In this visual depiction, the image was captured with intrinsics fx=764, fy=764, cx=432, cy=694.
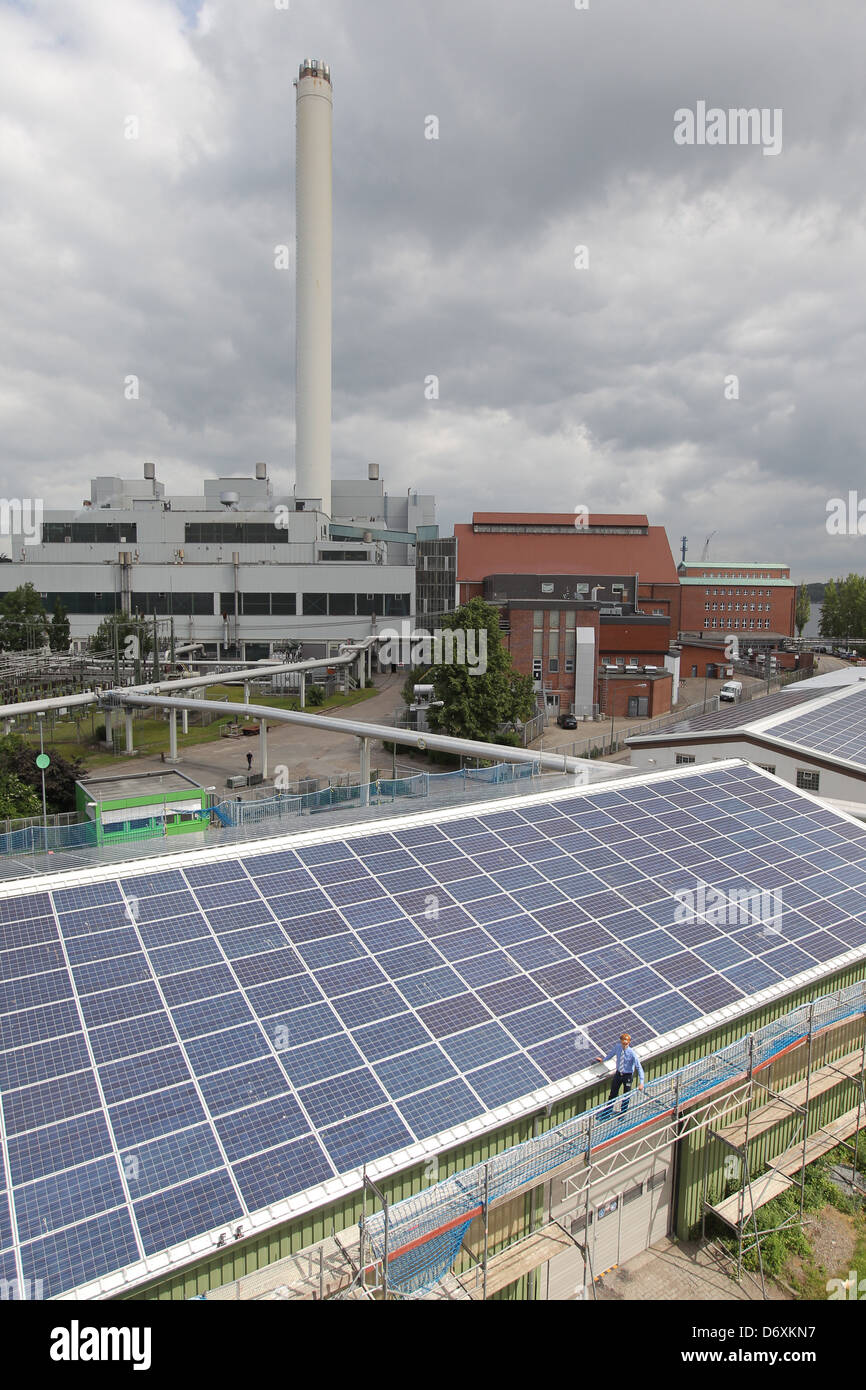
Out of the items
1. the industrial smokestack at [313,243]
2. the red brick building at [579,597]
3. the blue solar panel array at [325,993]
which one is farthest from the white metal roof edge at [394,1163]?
the industrial smokestack at [313,243]

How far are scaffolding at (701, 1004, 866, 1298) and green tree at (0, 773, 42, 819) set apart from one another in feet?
83.0

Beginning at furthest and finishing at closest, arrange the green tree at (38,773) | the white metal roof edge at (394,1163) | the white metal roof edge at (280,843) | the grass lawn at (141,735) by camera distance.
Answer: the grass lawn at (141,735), the green tree at (38,773), the white metal roof edge at (280,843), the white metal roof edge at (394,1163)

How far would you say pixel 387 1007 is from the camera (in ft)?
36.8

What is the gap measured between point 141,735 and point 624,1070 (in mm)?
52554

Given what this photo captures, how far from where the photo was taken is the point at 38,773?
32156 mm

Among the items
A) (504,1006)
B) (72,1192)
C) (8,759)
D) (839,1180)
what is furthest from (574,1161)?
(8,759)

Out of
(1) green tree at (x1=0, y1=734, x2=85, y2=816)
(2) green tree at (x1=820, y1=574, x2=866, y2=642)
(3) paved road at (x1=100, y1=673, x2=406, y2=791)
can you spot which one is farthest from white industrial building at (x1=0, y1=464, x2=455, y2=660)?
(2) green tree at (x1=820, y1=574, x2=866, y2=642)

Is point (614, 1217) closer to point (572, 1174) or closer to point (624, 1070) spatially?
point (572, 1174)

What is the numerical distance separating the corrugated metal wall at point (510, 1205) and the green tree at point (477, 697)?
32.1 meters

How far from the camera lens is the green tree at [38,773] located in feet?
105

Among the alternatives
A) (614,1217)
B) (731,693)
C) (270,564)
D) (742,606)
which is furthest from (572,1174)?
(742,606)

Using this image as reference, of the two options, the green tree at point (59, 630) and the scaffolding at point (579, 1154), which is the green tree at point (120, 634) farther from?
the scaffolding at point (579, 1154)
